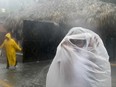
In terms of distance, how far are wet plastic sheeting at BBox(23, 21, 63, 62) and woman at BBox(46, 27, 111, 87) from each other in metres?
11.4

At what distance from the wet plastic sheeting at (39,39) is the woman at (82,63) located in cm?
1144

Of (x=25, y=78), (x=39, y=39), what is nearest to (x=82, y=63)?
(x=25, y=78)

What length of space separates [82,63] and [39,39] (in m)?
12.3

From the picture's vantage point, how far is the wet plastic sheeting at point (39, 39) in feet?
48.0

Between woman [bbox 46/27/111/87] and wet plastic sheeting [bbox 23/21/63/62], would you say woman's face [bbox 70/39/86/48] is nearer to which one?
woman [bbox 46/27/111/87]

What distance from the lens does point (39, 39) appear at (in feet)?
50.1

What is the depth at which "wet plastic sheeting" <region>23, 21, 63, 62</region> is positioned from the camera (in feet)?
48.0

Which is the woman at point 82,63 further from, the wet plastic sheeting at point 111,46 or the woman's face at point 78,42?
the wet plastic sheeting at point 111,46

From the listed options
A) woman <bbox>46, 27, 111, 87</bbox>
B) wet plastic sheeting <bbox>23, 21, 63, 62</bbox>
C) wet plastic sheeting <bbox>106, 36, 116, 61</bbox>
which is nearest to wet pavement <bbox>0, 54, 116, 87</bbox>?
wet plastic sheeting <bbox>23, 21, 63, 62</bbox>

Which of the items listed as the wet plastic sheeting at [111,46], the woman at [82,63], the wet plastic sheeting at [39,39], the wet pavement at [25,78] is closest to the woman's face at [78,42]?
the woman at [82,63]

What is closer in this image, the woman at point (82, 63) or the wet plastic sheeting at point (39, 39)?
the woman at point (82, 63)

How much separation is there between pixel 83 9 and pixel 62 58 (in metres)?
12.5

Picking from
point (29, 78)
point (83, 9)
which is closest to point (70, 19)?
point (83, 9)

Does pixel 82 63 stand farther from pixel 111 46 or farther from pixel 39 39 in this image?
pixel 111 46
